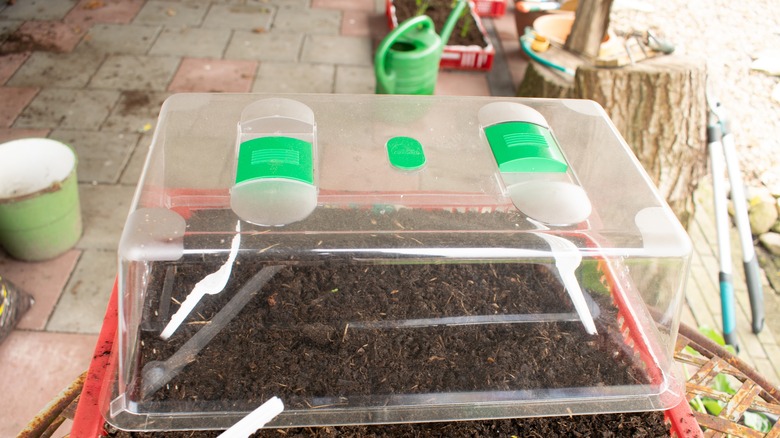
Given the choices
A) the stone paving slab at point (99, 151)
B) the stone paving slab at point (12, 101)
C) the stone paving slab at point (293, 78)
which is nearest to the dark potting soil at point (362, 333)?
the stone paving slab at point (99, 151)

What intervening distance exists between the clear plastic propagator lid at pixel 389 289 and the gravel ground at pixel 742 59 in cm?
137

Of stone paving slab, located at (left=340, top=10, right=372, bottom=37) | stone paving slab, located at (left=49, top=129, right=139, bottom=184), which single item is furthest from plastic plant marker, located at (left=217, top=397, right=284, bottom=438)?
stone paving slab, located at (left=340, top=10, right=372, bottom=37)

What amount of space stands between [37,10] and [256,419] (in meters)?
4.06

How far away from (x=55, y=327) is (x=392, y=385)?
1706 mm

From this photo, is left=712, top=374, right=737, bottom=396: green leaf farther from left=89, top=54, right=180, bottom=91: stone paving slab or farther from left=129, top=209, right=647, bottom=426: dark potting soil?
left=89, top=54, right=180, bottom=91: stone paving slab

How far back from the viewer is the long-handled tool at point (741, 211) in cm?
225

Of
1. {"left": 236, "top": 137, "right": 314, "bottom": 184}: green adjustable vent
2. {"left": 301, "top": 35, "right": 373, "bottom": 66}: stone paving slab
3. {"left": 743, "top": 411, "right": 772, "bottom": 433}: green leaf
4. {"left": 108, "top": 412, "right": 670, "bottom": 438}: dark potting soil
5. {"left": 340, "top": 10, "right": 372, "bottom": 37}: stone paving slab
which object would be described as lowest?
{"left": 301, "top": 35, "right": 373, "bottom": 66}: stone paving slab

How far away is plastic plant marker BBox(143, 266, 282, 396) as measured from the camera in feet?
3.37

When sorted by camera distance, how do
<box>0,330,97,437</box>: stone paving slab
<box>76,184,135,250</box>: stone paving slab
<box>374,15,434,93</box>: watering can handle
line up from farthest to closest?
<box>374,15,434,93</box>: watering can handle → <box>76,184,135,250</box>: stone paving slab → <box>0,330,97,437</box>: stone paving slab

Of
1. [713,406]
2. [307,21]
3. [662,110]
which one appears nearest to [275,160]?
[713,406]

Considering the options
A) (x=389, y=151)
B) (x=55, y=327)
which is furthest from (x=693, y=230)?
(x=55, y=327)

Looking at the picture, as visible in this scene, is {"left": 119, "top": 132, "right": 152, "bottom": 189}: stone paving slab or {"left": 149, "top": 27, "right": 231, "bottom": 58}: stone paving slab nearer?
{"left": 119, "top": 132, "right": 152, "bottom": 189}: stone paving slab

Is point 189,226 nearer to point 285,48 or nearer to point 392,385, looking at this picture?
point 392,385

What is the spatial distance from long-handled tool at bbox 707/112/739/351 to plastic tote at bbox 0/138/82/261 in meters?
2.40
